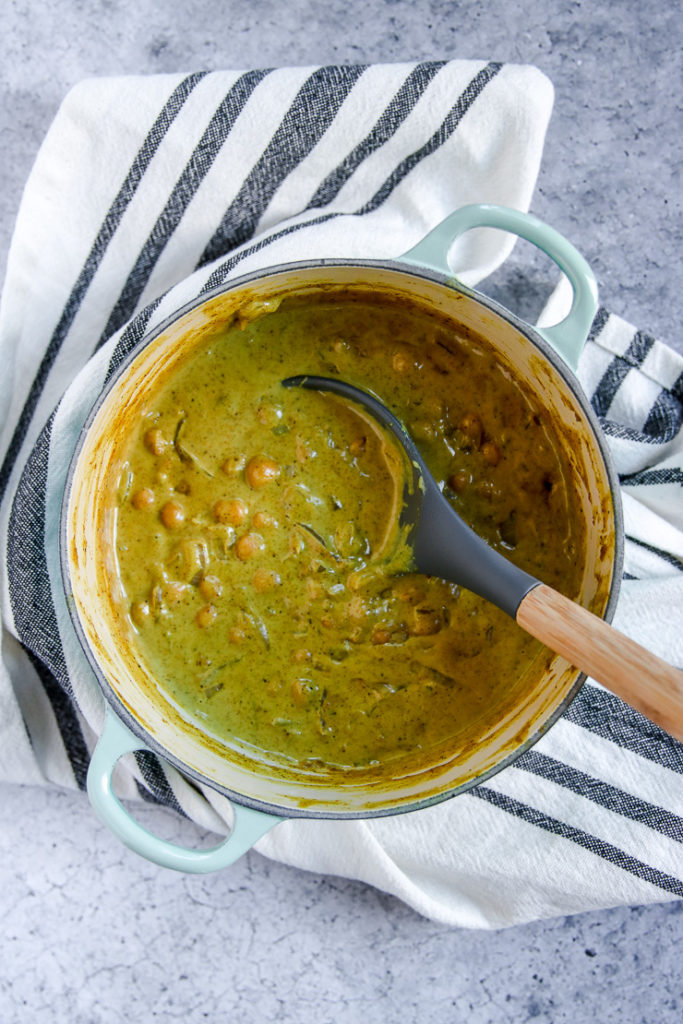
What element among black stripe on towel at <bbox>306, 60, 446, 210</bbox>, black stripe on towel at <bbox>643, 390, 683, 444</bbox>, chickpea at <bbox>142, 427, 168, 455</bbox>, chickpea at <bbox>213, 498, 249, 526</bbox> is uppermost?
black stripe on towel at <bbox>306, 60, 446, 210</bbox>

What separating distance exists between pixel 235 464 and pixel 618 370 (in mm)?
708

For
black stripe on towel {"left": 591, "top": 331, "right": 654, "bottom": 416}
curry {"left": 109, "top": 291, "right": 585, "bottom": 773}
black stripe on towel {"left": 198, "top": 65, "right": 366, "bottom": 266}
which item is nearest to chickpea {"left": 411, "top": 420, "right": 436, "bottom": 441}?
curry {"left": 109, "top": 291, "right": 585, "bottom": 773}

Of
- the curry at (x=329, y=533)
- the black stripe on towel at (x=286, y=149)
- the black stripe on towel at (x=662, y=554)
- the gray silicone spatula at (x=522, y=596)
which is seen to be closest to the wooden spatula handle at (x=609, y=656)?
the gray silicone spatula at (x=522, y=596)

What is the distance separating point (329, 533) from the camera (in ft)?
4.91

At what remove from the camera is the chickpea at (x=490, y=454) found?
4.94ft

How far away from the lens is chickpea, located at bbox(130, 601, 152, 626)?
5.10 feet

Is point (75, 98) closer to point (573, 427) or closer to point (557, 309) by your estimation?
point (557, 309)

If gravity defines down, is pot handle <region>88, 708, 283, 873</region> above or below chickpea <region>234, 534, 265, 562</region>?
below

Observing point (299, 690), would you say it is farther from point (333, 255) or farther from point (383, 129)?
point (383, 129)

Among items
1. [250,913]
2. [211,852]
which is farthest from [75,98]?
[250,913]

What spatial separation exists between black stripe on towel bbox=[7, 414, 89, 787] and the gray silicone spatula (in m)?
0.44

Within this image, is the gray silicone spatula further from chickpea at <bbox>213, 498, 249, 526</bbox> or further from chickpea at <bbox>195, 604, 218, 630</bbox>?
chickpea at <bbox>195, 604, 218, 630</bbox>

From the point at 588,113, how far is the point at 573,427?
668mm

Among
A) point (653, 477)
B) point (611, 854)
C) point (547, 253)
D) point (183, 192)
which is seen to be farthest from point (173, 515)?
point (611, 854)
